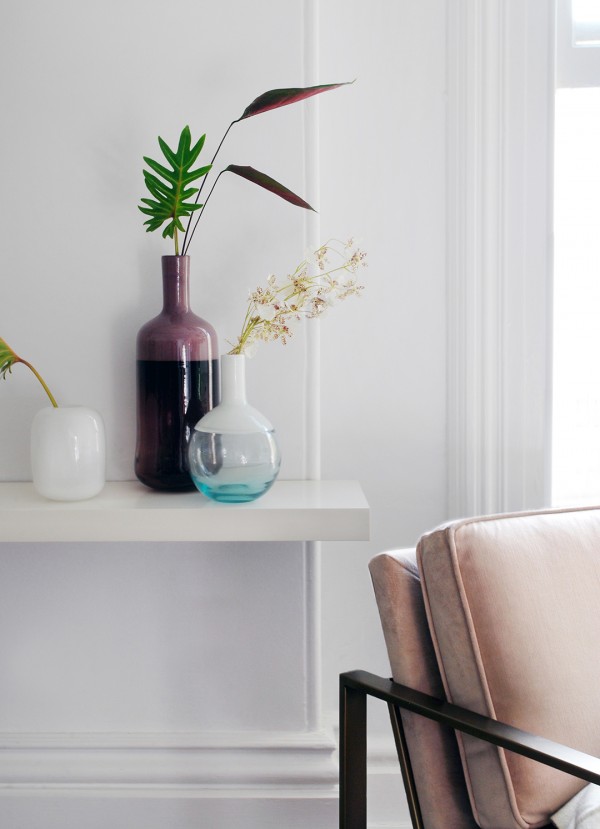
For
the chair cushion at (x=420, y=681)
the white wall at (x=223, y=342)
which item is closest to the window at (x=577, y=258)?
the white wall at (x=223, y=342)

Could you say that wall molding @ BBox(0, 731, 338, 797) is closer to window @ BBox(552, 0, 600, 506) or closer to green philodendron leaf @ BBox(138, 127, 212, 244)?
window @ BBox(552, 0, 600, 506)

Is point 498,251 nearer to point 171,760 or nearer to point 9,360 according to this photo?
point 9,360

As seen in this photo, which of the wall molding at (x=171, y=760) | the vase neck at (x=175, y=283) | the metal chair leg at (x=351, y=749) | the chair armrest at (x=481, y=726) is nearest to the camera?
the chair armrest at (x=481, y=726)

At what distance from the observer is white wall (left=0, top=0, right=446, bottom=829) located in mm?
1413

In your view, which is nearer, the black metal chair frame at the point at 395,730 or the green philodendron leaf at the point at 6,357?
the black metal chair frame at the point at 395,730

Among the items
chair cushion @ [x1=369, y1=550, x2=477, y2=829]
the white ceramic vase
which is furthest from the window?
the white ceramic vase

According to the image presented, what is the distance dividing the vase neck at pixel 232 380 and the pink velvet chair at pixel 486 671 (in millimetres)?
352

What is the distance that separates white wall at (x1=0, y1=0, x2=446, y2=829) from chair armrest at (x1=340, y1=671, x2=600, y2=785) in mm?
438

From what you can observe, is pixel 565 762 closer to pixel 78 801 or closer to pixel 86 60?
pixel 78 801

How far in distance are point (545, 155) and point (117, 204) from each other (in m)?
0.84

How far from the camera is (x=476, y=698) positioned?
1.01 metres

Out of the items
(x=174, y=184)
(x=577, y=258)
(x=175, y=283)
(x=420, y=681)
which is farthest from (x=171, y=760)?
(x=577, y=258)

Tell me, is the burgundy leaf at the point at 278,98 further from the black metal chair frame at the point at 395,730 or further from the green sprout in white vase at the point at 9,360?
the black metal chair frame at the point at 395,730

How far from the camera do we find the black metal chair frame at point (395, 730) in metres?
0.92
